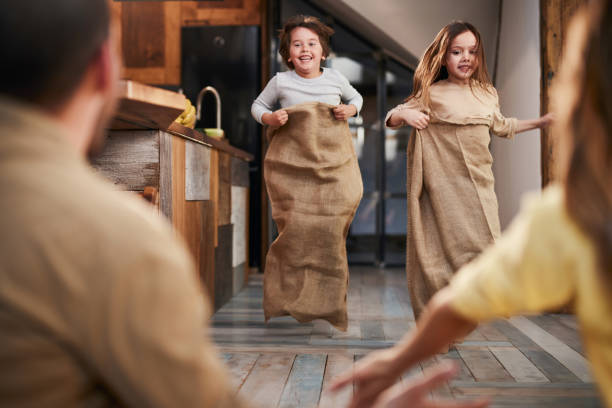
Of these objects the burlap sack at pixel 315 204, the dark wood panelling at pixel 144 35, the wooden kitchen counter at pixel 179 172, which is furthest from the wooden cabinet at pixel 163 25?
the burlap sack at pixel 315 204

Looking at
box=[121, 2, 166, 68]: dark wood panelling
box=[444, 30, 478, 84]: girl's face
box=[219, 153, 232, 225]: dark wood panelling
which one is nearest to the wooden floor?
box=[219, 153, 232, 225]: dark wood panelling

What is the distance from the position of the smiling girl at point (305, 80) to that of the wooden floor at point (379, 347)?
3.41ft

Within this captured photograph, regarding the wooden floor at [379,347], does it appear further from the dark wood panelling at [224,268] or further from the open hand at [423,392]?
the open hand at [423,392]

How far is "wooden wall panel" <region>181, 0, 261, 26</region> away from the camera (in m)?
5.61

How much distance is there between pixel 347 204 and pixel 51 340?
2467 millimetres

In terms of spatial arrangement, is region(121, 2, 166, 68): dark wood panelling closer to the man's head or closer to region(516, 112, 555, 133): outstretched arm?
region(516, 112, 555, 133): outstretched arm

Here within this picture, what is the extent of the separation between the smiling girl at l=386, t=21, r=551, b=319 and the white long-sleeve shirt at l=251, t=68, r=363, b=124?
43 centimetres

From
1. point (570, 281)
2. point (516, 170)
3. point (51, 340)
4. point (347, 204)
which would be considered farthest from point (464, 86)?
point (51, 340)

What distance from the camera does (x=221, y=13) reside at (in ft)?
18.5

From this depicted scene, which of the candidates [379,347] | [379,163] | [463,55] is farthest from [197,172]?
[379,163]

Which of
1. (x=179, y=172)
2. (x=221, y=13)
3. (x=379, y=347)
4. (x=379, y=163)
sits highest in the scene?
(x=221, y=13)

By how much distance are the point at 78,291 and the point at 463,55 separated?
242 centimetres

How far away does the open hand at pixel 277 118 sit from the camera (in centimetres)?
285

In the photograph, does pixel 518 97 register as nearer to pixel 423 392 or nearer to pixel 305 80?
pixel 305 80
